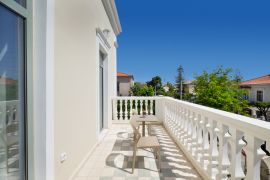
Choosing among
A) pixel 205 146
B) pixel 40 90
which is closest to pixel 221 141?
pixel 205 146

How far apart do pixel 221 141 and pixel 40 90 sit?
1.99m

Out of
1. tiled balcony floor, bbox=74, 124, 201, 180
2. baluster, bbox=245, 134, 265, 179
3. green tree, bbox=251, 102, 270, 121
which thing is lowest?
green tree, bbox=251, 102, 270, 121

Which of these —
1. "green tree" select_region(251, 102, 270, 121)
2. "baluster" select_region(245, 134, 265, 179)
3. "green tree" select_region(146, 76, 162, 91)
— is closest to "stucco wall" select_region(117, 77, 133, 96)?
"green tree" select_region(146, 76, 162, 91)

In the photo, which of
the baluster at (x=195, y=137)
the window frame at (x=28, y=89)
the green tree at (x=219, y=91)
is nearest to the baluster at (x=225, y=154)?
the baluster at (x=195, y=137)

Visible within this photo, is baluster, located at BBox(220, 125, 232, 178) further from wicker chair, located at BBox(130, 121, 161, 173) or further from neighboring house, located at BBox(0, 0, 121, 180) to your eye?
neighboring house, located at BBox(0, 0, 121, 180)

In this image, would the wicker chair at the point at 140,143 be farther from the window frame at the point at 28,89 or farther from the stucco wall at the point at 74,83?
the window frame at the point at 28,89

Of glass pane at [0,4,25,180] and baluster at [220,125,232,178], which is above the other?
glass pane at [0,4,25,180]

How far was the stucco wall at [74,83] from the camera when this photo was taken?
7.06 feet

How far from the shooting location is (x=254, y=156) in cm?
135

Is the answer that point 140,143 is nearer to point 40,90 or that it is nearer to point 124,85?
point 40,90

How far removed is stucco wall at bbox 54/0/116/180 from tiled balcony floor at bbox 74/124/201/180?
249 mm

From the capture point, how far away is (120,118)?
22.0 feet

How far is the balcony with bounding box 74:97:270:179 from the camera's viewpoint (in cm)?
141

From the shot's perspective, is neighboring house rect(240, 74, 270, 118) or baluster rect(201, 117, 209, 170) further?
neighboring house rect(240, 74, 270, 118)
